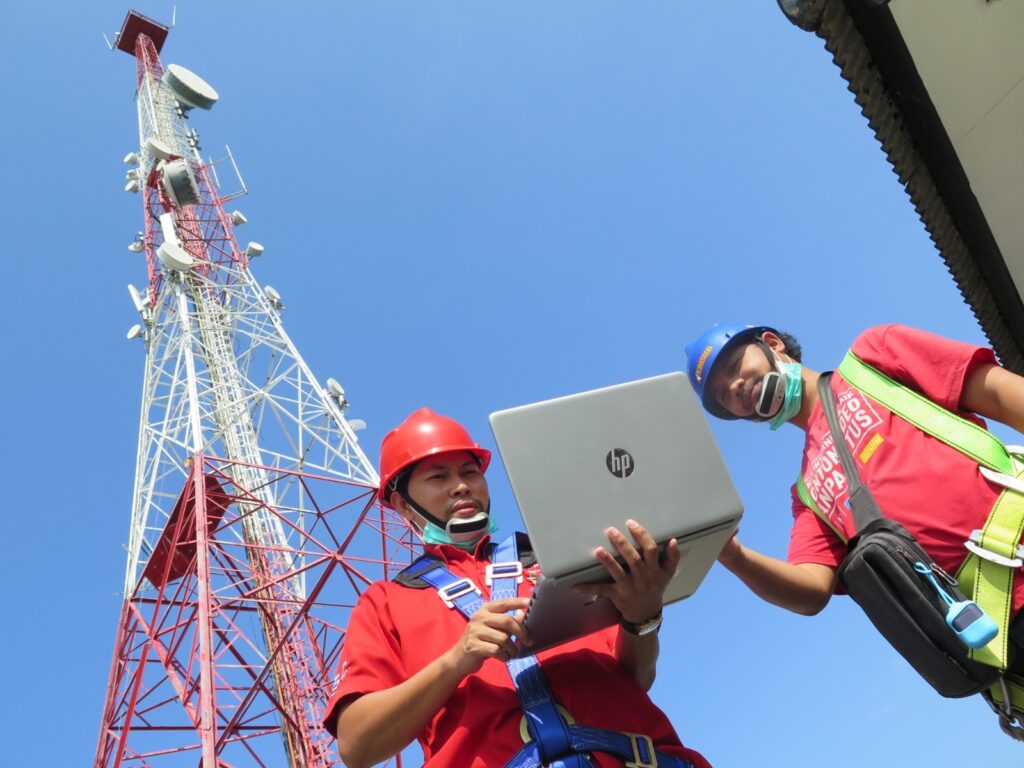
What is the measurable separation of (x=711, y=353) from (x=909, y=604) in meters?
1.23

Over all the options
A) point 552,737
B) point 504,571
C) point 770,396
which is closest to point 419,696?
point 552,737

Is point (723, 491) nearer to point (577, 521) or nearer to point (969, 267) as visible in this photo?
point (577, 521)

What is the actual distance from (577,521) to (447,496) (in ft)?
3.81

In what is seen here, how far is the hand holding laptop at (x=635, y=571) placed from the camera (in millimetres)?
1810

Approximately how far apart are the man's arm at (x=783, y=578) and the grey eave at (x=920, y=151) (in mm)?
1928

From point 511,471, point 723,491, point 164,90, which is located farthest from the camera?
point 164,90

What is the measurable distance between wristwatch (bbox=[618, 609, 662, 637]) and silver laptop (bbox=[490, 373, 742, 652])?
0.58ft

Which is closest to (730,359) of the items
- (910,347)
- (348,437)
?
(910,347)

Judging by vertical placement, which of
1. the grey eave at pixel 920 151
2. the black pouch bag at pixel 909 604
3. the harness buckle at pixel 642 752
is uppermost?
the grey eave at pixel 920 151

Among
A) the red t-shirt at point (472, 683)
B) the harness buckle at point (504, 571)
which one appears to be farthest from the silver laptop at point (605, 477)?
the harness buckle at point (504, 571)

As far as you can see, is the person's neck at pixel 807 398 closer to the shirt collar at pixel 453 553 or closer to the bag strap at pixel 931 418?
the bag strap at pixel 931 418

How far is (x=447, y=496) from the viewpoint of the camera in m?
2.90

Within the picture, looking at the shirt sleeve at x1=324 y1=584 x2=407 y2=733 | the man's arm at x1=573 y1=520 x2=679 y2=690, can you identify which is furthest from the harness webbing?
the shirt sleeve at x1=324 y1=584 x2=407 y2=733

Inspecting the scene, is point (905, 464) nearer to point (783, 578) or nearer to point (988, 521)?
point (988, 521)
